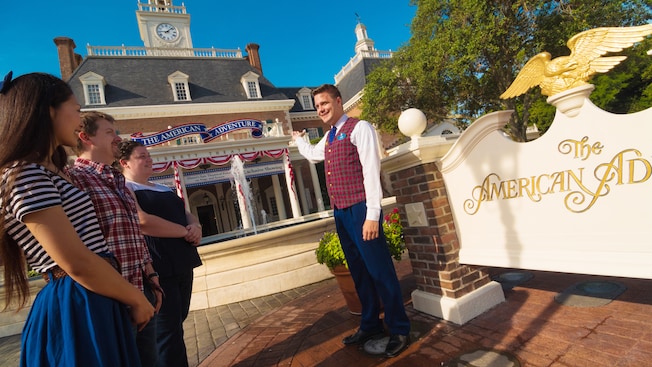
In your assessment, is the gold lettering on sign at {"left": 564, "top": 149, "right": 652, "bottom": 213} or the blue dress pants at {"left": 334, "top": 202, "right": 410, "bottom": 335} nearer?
the gold lettering on sign at {"left": 564, "top": 149, "right": 652, "bottom": 213}

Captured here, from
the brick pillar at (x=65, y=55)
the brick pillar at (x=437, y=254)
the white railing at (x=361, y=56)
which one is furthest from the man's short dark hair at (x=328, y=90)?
the white railing at (x=361, y=56)

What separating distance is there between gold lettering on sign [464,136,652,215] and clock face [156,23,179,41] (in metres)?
32.9

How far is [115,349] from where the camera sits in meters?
1.19

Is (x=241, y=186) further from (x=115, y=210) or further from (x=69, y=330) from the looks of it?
(x=69, y=330)

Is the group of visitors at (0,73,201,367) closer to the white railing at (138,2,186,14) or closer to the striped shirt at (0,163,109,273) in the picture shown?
the striped shirt at (0,163,109,273)

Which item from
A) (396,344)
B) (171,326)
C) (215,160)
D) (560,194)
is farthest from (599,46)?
(215,160)

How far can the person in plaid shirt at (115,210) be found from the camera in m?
1.51

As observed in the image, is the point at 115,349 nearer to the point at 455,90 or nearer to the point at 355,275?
the point at 355,275

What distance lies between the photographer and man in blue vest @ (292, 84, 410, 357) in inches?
94.1

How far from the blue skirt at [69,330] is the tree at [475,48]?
13.3m

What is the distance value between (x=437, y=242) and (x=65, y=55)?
92.5 ft

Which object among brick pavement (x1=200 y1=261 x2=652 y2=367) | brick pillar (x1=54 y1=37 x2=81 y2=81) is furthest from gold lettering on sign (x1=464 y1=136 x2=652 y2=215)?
brick pillar (x1=54 y1=37 x2=81 y2=81)

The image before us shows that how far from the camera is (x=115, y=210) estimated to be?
1.55 m

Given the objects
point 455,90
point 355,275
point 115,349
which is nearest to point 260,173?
point 455,90
